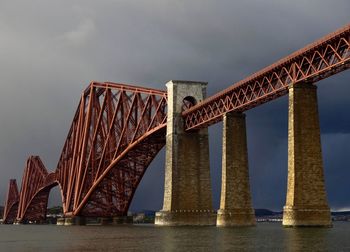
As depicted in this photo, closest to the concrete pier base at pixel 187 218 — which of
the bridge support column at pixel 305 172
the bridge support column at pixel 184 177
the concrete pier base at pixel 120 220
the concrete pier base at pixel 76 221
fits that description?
the bridge support column at pixel 184 177

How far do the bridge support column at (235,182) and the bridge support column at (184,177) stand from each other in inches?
485

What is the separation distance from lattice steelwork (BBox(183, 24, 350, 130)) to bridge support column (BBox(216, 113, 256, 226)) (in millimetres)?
3339

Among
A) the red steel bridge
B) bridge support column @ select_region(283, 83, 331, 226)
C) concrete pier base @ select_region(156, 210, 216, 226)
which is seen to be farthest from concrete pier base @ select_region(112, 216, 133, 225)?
bridge support column @ select_region(283, 83, 331, 226)

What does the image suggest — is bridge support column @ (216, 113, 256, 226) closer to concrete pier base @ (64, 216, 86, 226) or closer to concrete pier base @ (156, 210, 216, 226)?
concrete pier base @ (156, 210, 216, 226)

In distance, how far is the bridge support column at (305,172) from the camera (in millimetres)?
51125

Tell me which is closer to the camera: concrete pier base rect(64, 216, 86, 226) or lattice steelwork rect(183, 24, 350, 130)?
lattice steelwork rect(183, 24, 350, 130)

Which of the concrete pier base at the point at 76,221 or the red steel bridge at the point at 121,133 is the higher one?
the red steel bridge at the point at 121,133

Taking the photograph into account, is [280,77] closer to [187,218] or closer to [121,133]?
[187,218]

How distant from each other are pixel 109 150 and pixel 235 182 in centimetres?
4388

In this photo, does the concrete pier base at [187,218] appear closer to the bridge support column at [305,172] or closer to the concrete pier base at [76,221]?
the bridge support column at [305,172]

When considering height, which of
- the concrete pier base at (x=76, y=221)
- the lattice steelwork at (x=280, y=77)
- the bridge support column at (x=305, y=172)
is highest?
the lattice steelwork at (x=280, y=77)

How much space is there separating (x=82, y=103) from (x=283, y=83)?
6784cm

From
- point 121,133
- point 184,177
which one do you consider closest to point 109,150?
point 121,133

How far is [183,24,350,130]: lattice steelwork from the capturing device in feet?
169
